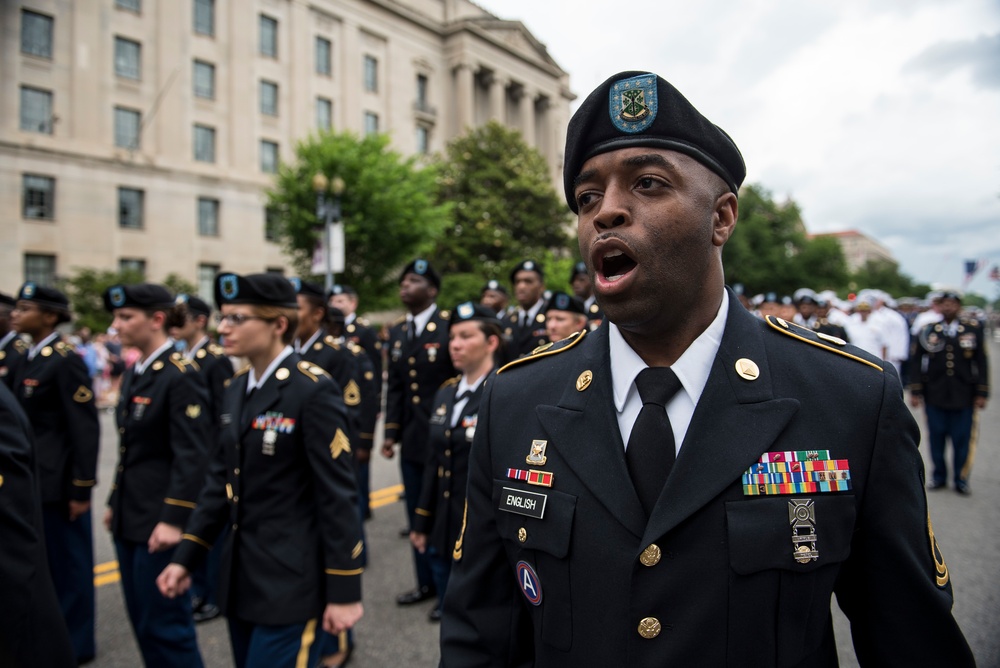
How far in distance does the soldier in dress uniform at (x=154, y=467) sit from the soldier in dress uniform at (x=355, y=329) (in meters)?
3.45

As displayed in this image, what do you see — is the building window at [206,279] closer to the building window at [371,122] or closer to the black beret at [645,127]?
the building window at [371,122]

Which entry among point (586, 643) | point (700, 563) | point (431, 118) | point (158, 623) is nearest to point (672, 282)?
point (700, 563)

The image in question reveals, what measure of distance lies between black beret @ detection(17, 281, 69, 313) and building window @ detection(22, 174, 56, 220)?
91.4 ft

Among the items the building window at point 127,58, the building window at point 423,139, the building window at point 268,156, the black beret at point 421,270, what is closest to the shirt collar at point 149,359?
the black beret at point 421,270

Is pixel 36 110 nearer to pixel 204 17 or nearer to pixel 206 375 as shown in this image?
pixel 204 17

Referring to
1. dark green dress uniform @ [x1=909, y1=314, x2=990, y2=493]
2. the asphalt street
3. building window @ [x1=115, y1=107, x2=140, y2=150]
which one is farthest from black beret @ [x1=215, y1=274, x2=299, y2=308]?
building window @ [x1=115, y1=107, x2=140, y2=150]

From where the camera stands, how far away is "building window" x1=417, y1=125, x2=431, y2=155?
4356 cm

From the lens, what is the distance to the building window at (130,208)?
29.9 metres

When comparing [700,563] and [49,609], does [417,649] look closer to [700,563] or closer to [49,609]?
[49,609]

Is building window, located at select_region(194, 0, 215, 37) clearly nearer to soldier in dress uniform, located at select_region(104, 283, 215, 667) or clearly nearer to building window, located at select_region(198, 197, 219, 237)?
building window, located at select_region(198, 197, 219, 237)

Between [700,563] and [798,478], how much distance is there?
0.92ft

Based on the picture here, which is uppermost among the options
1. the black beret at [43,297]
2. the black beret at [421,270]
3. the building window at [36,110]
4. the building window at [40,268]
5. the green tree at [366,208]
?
the building window at [36,110]

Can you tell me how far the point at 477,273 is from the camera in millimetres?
31500

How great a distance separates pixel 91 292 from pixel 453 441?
2739 centimetres
